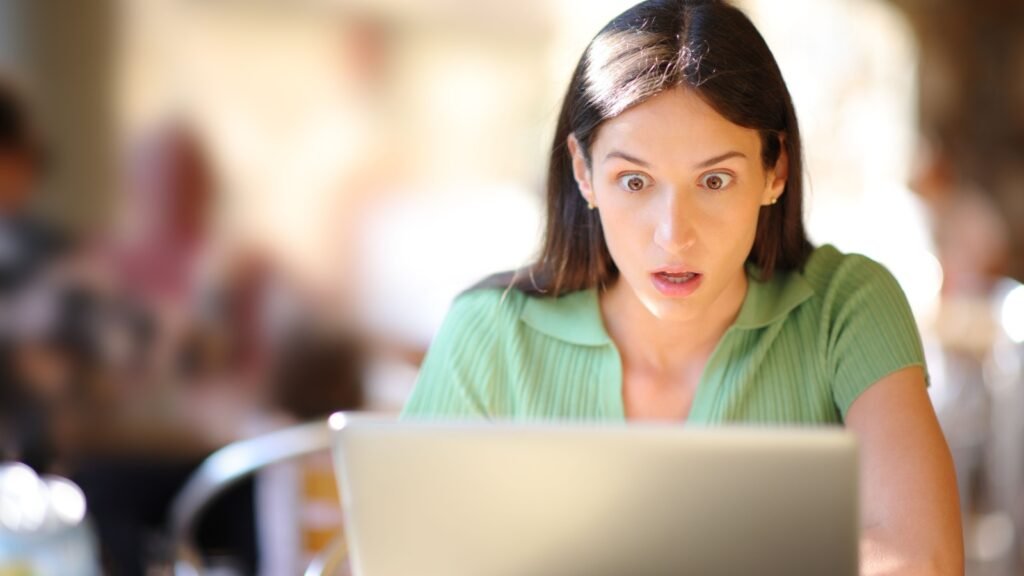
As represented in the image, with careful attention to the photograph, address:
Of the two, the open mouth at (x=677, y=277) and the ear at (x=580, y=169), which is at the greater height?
the ear at (x=580, y=169)

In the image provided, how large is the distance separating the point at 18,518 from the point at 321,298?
1.90 meters

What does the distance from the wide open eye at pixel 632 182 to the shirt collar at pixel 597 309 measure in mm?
205

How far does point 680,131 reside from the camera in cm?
130

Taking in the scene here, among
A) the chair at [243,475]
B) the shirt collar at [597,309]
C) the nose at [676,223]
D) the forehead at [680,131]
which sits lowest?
the chair at [243,475]

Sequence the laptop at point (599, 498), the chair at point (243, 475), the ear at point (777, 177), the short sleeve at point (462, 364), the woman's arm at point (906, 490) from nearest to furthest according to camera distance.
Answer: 1. the laptop at point (599, 498)
2. the woman's arm at point (906, 490)
3. the ear at point (777, 177)
4. the short sleeve at point (462, 364)
5. the chair at point (243, 475)

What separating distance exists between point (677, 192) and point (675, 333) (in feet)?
0.72

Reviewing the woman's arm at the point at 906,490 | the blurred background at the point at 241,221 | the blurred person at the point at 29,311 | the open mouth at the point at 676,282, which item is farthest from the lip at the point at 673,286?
the blurred person at the point at 29,311

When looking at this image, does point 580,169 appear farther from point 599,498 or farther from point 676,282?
point 599,498

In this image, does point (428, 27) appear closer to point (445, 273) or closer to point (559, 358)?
point (445, 273)

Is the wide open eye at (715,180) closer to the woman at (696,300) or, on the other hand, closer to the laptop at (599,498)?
the woman at (696,300)

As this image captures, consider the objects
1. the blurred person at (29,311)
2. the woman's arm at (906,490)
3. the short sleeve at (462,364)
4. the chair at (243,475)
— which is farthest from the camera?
the blurred person at (29,311)

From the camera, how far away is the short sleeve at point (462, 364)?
1.49m

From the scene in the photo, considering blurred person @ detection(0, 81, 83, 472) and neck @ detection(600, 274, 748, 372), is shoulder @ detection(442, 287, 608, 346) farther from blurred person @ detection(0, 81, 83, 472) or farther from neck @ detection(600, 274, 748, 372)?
blurred person @ detection(0, 81, 83, 472)

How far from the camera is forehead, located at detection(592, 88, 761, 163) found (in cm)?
130
